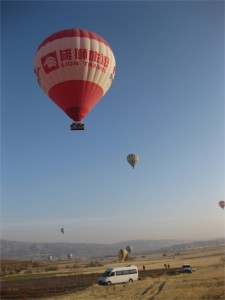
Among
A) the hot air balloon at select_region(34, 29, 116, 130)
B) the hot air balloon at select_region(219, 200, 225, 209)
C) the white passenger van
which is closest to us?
the hot air balloon at select_region(34, 29, 116, 130)

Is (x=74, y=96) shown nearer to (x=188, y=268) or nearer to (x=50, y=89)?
(x=50, y=89)

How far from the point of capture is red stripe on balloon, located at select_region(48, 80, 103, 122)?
99.8 feet

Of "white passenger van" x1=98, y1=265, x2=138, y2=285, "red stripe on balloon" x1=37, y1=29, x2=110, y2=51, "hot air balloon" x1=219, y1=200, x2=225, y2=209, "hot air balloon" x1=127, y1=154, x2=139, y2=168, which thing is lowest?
"white passenger van" x1=98, y1=265, x2=138, y2=285

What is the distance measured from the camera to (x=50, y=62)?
30.1 metres

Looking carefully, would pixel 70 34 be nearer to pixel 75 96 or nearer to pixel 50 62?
pixel 50 62

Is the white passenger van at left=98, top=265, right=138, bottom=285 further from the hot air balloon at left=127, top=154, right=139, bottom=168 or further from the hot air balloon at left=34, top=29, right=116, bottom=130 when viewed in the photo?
the hot air balloon at left=34, top=29, right=116, bottom=130

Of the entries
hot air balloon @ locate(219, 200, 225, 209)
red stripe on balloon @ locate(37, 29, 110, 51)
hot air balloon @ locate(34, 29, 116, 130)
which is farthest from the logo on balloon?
hot air balloon @ locate(219, 200, 225, 209)

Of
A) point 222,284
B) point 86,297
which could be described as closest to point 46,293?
point 86,297

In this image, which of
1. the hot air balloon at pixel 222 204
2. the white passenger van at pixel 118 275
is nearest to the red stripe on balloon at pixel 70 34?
the white passenger van at pixel 118 275

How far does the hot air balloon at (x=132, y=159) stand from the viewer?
5716cm

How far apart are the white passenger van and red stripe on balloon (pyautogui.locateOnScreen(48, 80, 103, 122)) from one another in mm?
21608

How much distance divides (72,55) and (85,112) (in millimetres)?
4880

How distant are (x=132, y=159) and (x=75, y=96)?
93.7 ft

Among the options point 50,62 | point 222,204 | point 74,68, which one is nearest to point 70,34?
point 50,62
